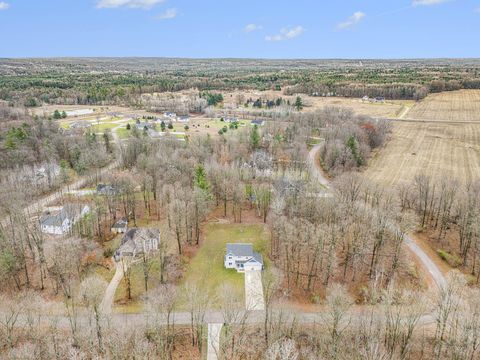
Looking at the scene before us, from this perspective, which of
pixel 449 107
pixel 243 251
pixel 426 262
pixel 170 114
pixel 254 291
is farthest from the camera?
pixel 449 107

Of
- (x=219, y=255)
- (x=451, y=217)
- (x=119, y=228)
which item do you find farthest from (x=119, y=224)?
(x=451, y=217)

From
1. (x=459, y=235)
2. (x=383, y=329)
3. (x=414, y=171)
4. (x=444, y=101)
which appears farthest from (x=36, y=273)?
(x=444, y=101)

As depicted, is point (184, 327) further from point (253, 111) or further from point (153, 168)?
point (253, 111)

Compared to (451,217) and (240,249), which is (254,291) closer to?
(240,249)

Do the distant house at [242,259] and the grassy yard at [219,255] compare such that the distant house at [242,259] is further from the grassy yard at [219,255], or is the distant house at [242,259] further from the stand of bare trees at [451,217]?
the stand of bare trees at [451,217]

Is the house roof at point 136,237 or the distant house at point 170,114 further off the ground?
the distant house at point 170,114

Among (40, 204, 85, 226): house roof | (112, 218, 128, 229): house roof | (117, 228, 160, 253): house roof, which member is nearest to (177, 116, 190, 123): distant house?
(40, 204, 85, 226): house roof

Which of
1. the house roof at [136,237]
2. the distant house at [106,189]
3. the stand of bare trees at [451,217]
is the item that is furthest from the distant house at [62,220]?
the stand of bare trees at [451,217]
